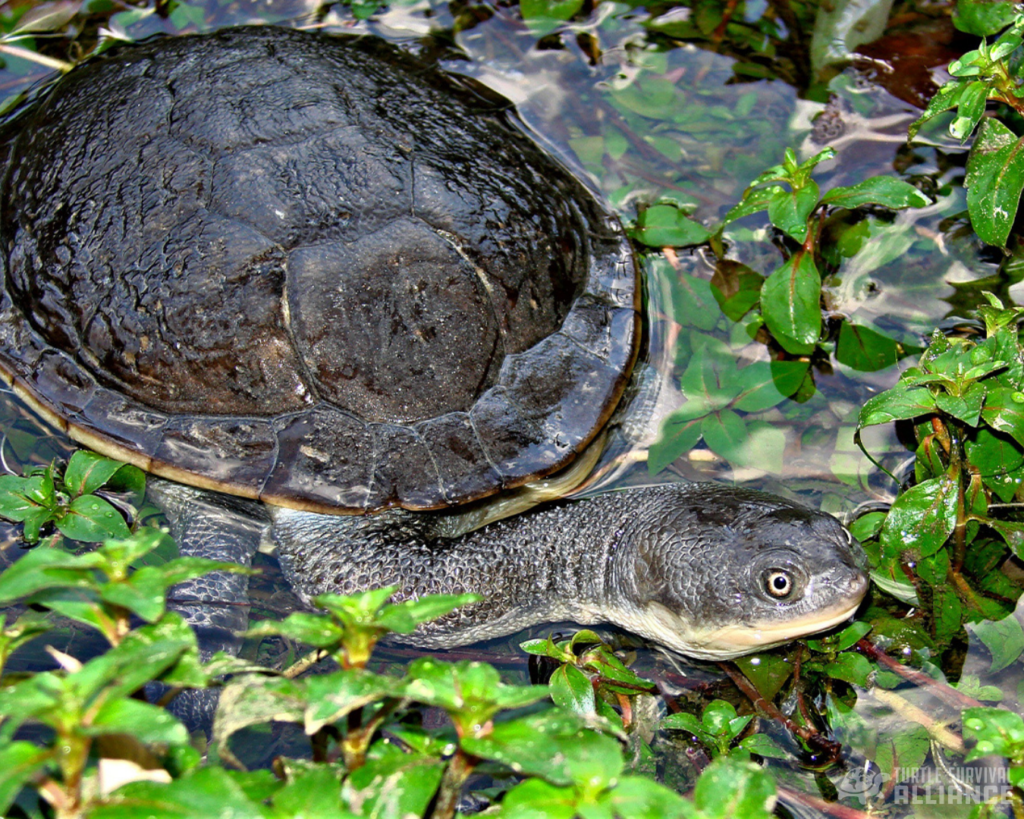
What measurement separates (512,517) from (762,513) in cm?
79

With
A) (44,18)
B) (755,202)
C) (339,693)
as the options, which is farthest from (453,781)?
(44,18)

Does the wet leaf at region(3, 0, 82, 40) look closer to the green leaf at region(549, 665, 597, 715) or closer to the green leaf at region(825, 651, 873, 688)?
the green leaf at region(549, 665, 597, 715)

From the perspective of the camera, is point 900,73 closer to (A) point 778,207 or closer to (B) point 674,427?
(A) point 778,207

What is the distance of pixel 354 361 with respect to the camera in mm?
2301

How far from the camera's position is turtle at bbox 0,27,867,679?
7.47ft

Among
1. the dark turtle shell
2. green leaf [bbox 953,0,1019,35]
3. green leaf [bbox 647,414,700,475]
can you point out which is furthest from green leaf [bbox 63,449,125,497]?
green leaf [bbox 953,0,1019,35]

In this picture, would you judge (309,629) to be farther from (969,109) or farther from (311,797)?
(969,109)

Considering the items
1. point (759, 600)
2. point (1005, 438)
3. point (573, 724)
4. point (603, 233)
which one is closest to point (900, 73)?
point (603, 233)

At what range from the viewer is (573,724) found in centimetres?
133

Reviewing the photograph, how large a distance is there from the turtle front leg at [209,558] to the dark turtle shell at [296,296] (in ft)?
0.91

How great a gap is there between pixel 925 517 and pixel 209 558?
214 centimetres

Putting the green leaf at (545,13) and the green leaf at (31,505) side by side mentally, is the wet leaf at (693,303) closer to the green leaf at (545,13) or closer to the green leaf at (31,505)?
the green leaf at (545,13)

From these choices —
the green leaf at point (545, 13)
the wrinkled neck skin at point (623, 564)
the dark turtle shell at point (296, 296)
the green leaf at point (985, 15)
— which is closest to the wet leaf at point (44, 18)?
the dark turtle shell at point (296, 296)

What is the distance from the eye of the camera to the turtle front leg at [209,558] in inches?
91.0
